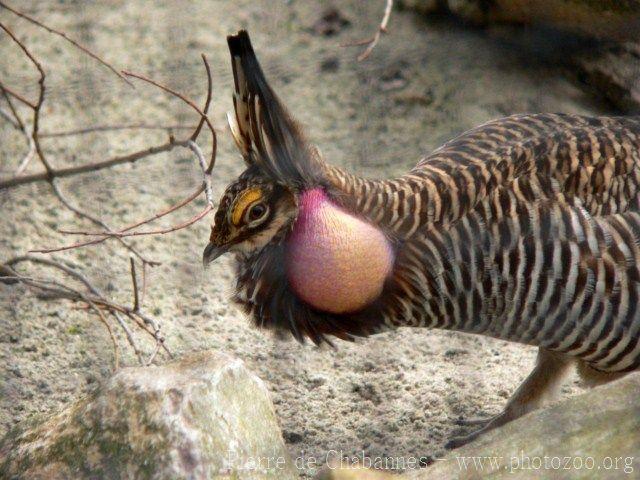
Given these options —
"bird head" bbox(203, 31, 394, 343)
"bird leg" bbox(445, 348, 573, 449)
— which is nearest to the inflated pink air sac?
"bird head" bbox(203, 31, 394, 343)

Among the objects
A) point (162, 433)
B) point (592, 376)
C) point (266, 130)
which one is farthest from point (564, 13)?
point (162, 433)

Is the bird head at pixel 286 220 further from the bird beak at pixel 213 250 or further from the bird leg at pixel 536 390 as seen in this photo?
the bird leg at pixel 536 390

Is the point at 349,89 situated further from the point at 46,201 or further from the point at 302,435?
the point at 302,435

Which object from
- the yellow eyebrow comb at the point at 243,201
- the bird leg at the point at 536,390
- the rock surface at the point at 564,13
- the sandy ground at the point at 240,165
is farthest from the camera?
the rock surface at the point at 564,13

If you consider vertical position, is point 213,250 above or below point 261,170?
below

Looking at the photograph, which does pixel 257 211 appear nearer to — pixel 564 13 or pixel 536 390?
pixel 536 390

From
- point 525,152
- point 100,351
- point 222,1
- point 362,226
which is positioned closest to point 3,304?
point 100,351

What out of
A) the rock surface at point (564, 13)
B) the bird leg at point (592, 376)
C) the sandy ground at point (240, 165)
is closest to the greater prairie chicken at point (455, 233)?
the bird leg at point (592, 376)
